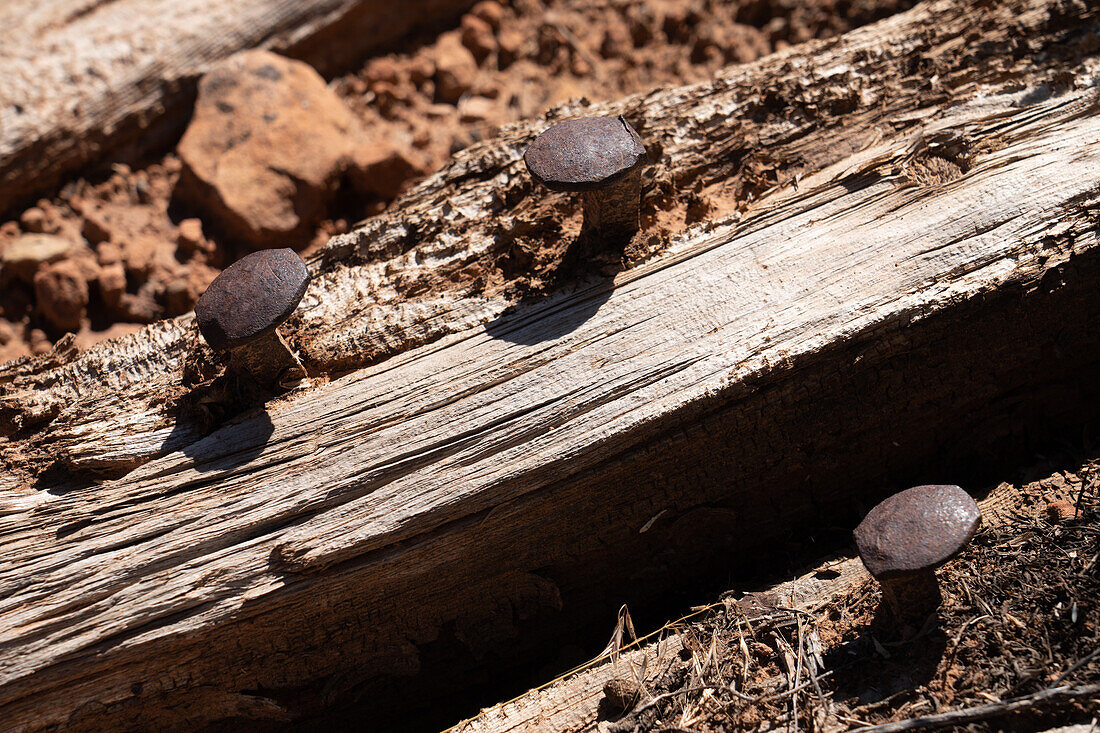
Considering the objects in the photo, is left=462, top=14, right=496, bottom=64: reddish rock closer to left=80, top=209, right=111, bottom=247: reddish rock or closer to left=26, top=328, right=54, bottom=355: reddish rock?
left=80, top=209, right=111, bottom=247: reddish rock

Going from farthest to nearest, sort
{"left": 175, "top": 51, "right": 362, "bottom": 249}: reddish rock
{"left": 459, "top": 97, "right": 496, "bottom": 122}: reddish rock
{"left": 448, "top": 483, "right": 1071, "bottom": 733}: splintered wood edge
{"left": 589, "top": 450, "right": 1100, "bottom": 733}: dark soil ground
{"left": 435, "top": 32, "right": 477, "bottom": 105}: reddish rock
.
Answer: {"left": 435, "top": 32, "right": 477, "bottom": 105}: reddish rock < {"left": 459, "top": 97, "right": 496, "bottom": 122}: reddish rock < {"left": 175, "top": 51, "right": 362, "bottom": 249}: reddish rock < {"left": 448, "top": 483, "right": 1071, "bottom": 733}: splintered wood edge < {"left": 589, "top": 450, "right": 1100, "bottom": 733}: dark soil ground

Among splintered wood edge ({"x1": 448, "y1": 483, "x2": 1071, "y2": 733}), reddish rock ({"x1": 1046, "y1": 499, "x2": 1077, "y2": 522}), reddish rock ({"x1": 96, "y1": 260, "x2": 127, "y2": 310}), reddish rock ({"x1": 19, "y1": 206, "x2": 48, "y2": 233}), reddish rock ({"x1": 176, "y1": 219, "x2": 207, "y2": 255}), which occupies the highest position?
reddish rock ({"x1": 19, "y1": 206, "x2": 48, "y2": 233})

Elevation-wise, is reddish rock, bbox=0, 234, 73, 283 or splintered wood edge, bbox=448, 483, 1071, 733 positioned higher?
reddish rock, bbox=0, 234, 73, 283

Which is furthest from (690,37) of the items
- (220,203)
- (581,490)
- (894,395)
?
(581,490)

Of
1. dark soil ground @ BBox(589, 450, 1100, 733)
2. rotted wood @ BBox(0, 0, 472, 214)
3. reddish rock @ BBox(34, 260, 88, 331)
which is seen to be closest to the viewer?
dark soil ground @ BBox(589, 450, 1100, 733)

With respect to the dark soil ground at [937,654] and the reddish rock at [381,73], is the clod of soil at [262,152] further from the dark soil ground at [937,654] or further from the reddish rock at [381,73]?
the dark soil ground at [937,654]

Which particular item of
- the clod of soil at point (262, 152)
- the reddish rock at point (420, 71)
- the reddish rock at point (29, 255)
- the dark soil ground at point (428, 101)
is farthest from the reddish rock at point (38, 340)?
the reddish rock at point (420, 71)

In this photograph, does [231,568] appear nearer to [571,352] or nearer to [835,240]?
[571,352]

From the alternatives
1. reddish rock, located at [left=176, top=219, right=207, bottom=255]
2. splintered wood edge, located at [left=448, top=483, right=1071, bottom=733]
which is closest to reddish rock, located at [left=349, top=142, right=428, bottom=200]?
reddish rock, located at [left=176, top=219, right=207, bottom=255]
